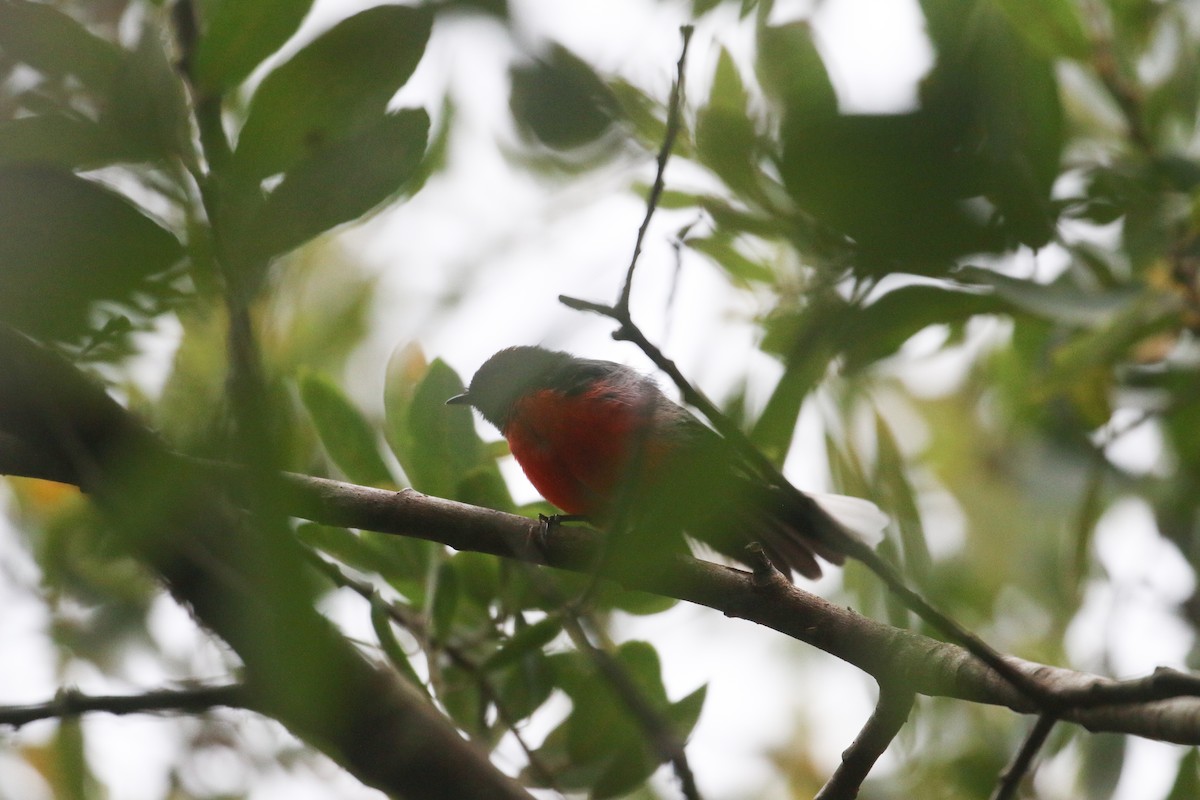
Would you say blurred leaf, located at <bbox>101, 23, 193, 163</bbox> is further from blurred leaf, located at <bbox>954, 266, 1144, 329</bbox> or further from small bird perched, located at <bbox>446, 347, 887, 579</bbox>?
small bird perched, located at <bbox>446, 347, 887, 579</bbox>

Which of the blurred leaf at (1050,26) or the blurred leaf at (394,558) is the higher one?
the blurred leaf at (1050,26)

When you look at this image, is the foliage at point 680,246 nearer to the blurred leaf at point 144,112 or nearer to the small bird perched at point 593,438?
the blurred leaf at point 144,112

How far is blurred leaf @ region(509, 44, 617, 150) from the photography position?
94cm

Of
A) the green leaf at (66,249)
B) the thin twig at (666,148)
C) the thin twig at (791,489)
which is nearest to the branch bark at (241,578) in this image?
the green leaf at (66,249)

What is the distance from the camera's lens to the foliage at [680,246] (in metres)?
0.95

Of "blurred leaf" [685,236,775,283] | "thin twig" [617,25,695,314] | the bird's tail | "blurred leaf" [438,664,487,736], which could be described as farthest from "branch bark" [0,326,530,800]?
the bird's tail

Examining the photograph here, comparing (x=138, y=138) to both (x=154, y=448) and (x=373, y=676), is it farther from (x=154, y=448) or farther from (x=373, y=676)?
(x=373, y=676)

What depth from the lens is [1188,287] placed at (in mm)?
3285

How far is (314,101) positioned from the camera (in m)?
1.50

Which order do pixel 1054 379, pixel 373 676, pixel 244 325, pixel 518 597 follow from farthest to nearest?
pixel 518 597
pixel 1054 379
pixel 373 676
pixel 244 325

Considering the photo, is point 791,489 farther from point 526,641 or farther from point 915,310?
point 526,641

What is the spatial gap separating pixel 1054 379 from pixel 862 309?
6.59ft

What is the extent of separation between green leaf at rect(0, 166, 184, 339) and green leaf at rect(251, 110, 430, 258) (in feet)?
1.15

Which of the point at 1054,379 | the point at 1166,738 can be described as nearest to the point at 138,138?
the point at 1166,738
